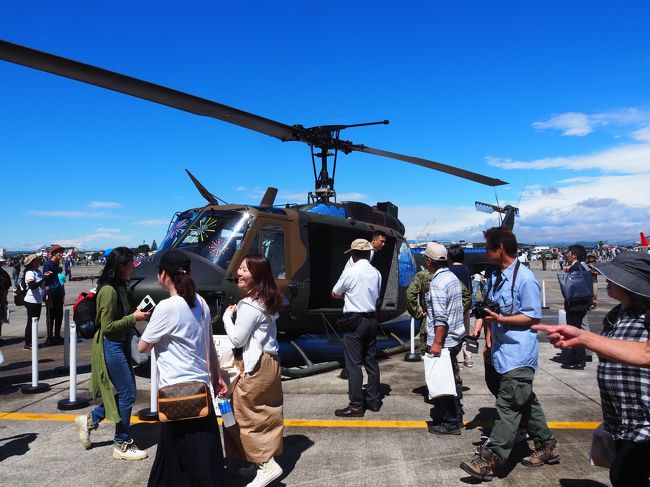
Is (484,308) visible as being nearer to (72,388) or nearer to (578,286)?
(578,286)

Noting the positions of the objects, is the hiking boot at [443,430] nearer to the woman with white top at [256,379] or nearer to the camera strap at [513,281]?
the camera strap at [513,281]

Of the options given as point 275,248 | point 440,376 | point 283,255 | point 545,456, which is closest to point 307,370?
point 283,255

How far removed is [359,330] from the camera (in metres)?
5.39

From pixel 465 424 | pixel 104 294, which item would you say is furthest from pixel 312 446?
pixel 104 294

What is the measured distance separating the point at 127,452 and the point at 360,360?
2.40 metres

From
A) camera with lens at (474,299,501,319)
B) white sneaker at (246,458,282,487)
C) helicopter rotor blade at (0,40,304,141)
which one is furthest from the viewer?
helicopter rotor blade at (0,40,304,141)

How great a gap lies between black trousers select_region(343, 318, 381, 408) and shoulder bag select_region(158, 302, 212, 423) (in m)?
2.43

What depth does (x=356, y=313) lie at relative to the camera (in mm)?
5418

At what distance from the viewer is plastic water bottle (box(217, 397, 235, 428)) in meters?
3.42

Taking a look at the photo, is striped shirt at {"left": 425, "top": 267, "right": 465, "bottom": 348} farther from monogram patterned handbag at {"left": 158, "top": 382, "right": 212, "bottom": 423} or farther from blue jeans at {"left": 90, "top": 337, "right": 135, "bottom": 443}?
blue jeans at {"left": 90, "top": 337, "right": 135, "bottom": 443}

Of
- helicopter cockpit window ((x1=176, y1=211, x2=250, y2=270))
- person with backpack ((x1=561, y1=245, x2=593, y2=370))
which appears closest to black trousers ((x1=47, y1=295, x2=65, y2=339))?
helicopter cockpit window ((x1=176, y1=211, x2=250, y2=270))

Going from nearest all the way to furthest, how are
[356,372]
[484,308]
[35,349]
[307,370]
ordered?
[484,308] → [356,372] → [35,349] → [307,370]

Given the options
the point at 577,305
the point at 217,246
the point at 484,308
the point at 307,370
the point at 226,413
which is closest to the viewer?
the point at 226,413

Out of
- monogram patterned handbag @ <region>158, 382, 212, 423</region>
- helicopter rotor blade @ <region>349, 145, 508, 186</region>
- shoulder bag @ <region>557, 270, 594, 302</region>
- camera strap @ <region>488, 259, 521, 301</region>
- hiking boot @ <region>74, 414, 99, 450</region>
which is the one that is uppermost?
helicopter rotor blade @ <region>349, 145, 508, 186</region>
